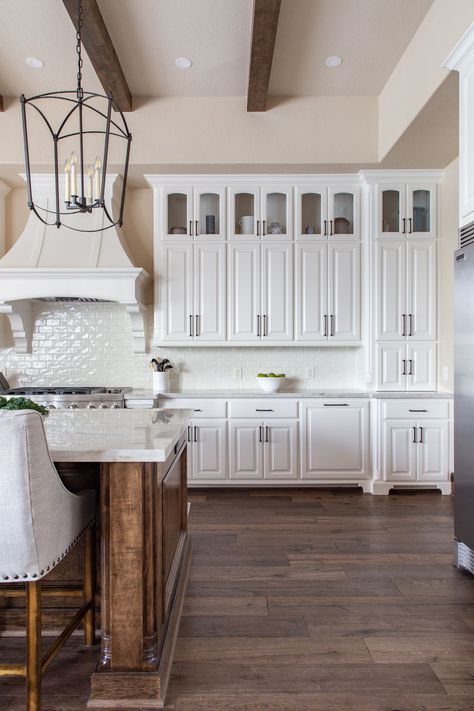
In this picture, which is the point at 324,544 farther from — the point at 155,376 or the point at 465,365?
the point at 155,376

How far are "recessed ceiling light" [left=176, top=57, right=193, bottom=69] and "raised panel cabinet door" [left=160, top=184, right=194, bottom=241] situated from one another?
3.32 feet

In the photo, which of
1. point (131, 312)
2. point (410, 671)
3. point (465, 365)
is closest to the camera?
point (410, 671)

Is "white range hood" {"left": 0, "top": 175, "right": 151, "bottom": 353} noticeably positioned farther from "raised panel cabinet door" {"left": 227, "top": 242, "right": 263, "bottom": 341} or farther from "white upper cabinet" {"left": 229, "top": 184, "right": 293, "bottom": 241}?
"white upper cabinet" {"left": 229, "top": 184, "right": 293, "bottom": 241}

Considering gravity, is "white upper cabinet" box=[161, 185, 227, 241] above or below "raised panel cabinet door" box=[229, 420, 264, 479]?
above

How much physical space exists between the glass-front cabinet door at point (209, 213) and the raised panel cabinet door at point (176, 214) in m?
0.06

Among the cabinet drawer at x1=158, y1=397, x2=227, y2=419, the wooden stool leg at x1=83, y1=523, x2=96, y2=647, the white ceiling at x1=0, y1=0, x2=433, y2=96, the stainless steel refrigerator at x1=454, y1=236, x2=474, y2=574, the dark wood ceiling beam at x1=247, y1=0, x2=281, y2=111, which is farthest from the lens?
the cabinet drawer at x1=158, y1=397, x2=227, y2=419

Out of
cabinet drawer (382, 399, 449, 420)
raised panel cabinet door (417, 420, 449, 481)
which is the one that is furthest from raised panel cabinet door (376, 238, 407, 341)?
raised panel cabinet door (417, 420, 449, 481)

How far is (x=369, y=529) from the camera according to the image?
318cm

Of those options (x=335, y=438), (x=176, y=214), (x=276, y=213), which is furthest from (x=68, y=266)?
(x=335, y=438)

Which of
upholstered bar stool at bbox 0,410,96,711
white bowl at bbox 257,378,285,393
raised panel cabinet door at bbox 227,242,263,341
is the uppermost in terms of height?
raised panel cabinet door at bbox 227,242,263,341

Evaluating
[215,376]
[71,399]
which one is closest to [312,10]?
[215,376]

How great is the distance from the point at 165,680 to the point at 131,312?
3115 millimetres

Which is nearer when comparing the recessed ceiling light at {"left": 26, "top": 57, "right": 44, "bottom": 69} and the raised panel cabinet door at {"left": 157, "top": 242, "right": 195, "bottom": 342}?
the recessed ceiling light at {"left": 26, "top": 57, "right": 44, "bottom": 69}

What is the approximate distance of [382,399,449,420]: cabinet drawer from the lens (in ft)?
13.1
